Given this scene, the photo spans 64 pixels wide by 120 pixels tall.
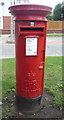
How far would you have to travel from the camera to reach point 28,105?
3.13 metres

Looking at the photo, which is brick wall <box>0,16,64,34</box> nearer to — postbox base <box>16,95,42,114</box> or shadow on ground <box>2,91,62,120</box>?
shadow on ground <box>2,91,62,120</box>

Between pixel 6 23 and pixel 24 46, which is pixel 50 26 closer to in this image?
pixel 6 23

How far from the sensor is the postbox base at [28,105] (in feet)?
10.2

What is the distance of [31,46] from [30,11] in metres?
0.55

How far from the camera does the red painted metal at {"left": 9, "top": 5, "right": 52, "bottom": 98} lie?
2.75 m

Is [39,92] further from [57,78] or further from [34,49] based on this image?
[57,78]

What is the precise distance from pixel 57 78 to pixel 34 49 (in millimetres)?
2180

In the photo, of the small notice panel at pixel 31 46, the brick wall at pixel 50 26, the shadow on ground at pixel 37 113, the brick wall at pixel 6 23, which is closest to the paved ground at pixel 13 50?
the shadow on ground at pixel 37 113

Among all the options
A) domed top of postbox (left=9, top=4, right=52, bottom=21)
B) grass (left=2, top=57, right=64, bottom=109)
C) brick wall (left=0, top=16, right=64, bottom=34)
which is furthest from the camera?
brick wall (left=0, top=16, right=64, bottom=34)

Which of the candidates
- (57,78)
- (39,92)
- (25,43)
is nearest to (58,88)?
(57,78)

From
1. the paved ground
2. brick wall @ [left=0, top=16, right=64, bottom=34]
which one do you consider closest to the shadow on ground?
the paved ground

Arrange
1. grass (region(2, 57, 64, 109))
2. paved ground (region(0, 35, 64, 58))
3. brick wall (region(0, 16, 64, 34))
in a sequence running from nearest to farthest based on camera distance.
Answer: grass (region(2, 57, 64, 109)) < paved ground (region(0, 35, 64, 58)) < brick wall (region(0, 16, 64, 34))

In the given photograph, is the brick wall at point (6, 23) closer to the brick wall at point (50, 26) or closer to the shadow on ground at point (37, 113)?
the brick wall at point (50, 26)

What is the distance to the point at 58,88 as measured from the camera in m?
Answer: 4.14
